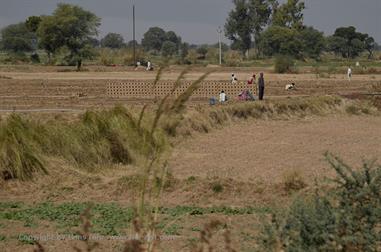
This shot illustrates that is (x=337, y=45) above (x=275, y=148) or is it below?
below

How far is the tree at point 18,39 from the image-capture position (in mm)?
121131

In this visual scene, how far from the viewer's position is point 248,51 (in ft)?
451

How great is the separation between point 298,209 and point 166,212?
651 centimetres

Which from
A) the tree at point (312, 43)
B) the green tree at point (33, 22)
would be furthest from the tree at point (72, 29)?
the tree at point (312, 43)

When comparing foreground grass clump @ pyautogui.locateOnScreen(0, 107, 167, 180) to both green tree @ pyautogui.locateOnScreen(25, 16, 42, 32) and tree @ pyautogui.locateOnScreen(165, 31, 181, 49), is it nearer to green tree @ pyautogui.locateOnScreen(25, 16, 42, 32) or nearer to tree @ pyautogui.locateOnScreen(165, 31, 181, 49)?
green tree @ pyautogui.locateOnScreen(25, 16, 42, 32)

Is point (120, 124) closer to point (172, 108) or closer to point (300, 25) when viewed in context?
point (172, 108)

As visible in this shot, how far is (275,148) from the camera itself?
22.7m

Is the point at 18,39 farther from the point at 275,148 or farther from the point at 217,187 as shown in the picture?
the point at 217,187

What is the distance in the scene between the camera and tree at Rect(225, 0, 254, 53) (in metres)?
132

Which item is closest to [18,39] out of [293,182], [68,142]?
[68,142]

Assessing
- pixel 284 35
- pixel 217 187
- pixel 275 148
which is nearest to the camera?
pixel 217 187

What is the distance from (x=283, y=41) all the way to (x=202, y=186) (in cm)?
10000

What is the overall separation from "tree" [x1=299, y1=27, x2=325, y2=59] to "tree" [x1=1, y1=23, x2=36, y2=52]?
139 ft

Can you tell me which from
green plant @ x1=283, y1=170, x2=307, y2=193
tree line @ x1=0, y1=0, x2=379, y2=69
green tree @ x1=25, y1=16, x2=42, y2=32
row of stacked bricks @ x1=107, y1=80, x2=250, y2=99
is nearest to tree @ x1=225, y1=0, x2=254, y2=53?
tree line @ x1=0, y1=0, x2=379, y2=69
